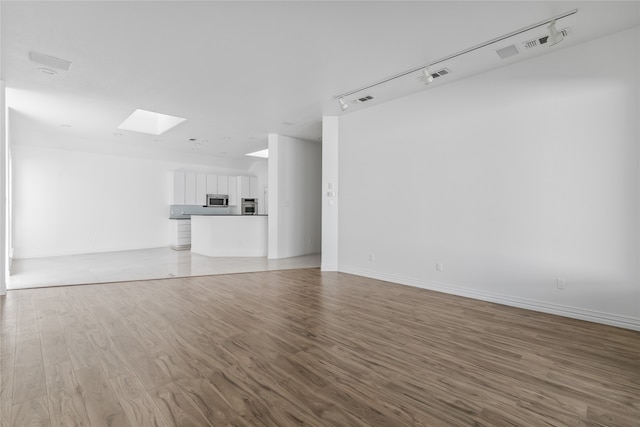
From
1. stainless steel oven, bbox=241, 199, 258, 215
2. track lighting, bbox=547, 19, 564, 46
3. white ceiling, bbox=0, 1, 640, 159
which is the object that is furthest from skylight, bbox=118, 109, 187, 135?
track lighting, bbox=547, 19, 564, 46

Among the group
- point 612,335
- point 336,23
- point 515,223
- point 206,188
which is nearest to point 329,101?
point 336,23

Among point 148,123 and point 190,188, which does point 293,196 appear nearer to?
point 148,123

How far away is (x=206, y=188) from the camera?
10445 mm

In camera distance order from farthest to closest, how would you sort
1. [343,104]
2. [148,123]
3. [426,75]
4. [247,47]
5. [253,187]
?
1. [253,187]
2. [148,123]
3. [343,104]
4. [426,75]
5. [247,47]

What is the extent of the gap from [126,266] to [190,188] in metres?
4.17

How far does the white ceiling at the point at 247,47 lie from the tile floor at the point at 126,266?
115 inches

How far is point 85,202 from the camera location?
27.3 feet

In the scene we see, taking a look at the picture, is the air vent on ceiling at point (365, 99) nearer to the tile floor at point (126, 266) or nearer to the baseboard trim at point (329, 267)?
the baseboard trim at point (329, 267)

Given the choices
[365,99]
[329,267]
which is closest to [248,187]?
[329,267]

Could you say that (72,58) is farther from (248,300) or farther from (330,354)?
(330,354)

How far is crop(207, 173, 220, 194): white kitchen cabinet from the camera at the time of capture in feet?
34.5

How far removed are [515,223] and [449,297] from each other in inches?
49.0

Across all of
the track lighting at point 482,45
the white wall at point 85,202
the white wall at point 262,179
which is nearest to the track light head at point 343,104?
the track lighting at point 482,45

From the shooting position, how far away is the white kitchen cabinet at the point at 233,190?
11.0 m
